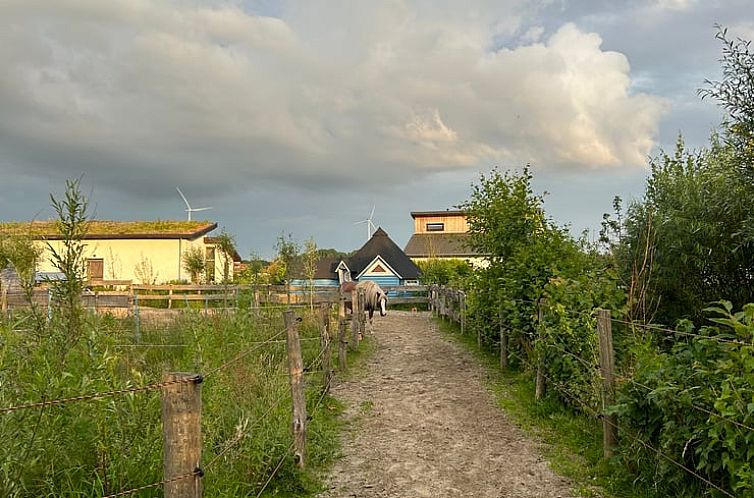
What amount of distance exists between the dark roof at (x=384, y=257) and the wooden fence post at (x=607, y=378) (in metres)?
33.6

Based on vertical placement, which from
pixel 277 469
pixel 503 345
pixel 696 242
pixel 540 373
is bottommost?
pixel 277 469

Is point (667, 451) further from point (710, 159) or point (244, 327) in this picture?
point (710, 159)

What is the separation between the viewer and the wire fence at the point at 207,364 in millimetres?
→ 3275

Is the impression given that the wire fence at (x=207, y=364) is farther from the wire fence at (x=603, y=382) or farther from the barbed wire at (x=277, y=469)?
the wire fence at (x=603, y=382)

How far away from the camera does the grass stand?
19.6 feet

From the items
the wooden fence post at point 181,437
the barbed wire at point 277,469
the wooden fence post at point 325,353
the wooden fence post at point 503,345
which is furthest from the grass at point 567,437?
the wooden fence post at point 181,437

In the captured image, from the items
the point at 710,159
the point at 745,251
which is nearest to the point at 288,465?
the point at 745,251

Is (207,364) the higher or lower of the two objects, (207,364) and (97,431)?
the higher

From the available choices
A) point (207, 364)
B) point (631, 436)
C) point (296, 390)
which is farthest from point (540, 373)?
point (207, 364)

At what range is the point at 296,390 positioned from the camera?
6305 millimetres

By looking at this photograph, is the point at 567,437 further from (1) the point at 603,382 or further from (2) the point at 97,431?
(2) the point at 97,431

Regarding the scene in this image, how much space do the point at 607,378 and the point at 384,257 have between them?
35916mm

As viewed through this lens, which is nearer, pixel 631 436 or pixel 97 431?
pixel 97 431

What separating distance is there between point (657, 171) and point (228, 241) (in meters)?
12.7
